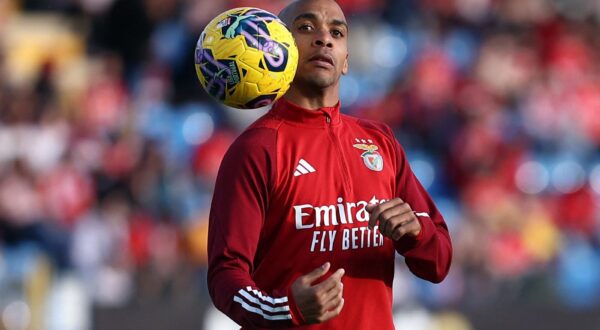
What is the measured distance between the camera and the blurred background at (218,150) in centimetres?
922

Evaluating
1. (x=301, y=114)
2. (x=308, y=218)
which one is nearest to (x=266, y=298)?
(x=308, y=218)

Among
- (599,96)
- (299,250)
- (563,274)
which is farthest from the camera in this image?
(599,96)

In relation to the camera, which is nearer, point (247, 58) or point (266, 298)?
point (266, 298)

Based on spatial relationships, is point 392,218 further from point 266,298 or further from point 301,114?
point 301,114

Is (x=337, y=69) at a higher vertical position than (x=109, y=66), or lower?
higher

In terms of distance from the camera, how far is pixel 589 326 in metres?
8.79

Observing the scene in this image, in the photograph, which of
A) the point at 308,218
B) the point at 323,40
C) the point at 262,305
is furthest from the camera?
the point at 323,40

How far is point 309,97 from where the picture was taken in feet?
13.6

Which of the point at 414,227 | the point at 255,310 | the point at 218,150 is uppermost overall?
the point at 414,227

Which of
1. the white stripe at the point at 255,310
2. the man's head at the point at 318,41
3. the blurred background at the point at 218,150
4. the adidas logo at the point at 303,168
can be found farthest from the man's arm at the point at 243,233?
the blurred background at the point at 218,150

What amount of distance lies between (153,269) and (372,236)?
6.06m

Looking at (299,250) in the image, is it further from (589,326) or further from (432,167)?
(432,167)

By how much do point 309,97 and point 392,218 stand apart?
696 mm

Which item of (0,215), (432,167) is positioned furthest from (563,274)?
(0,215)
